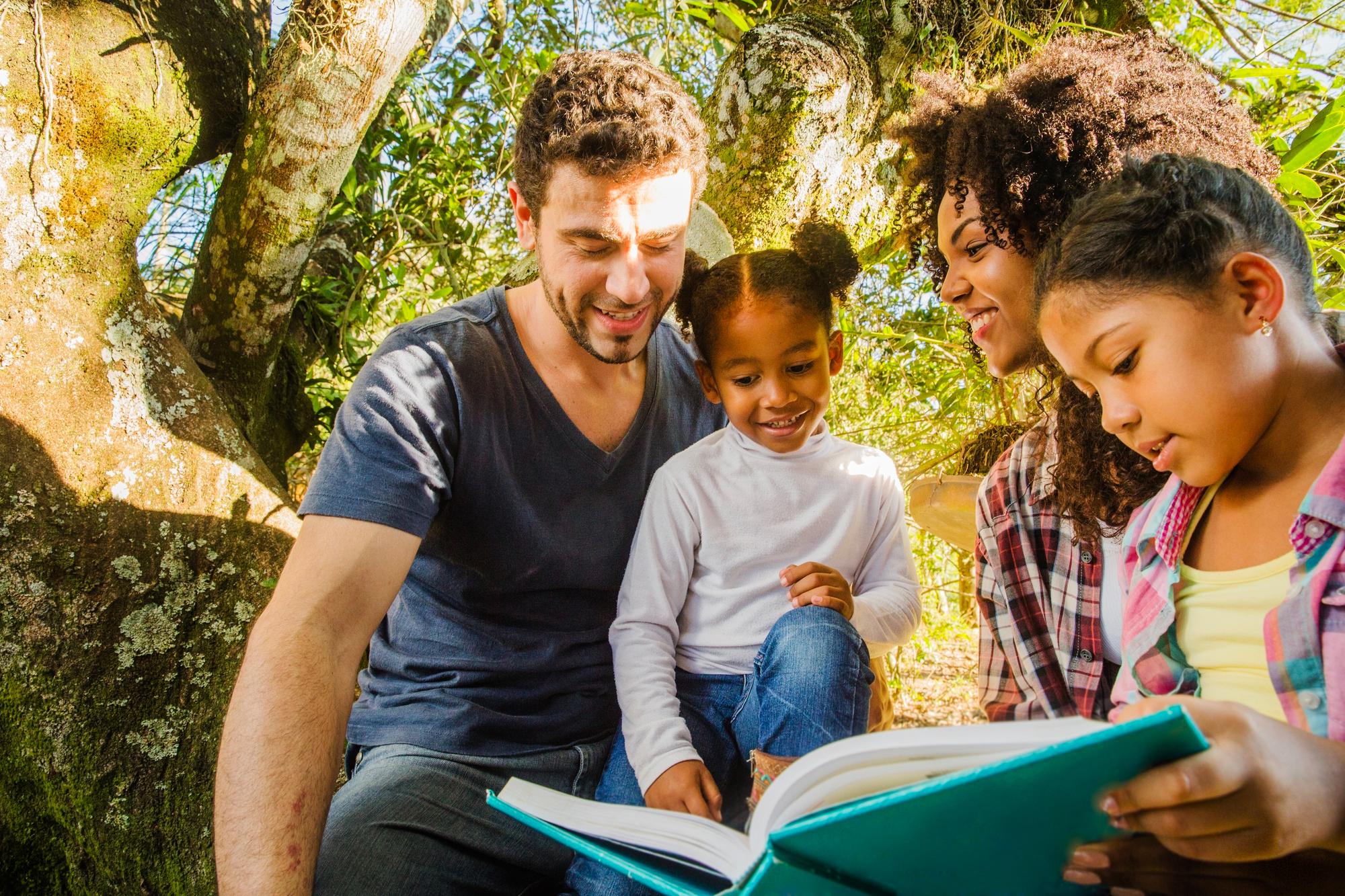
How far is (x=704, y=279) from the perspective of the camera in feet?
5.91

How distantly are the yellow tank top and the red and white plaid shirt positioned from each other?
0.28 m

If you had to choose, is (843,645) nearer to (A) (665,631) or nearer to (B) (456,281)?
(A) (665,631)

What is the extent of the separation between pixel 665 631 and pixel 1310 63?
78.4 inches

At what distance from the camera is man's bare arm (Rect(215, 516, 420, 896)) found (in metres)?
1.10

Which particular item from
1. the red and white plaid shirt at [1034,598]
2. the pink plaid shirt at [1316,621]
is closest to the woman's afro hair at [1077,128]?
the red and white plaid shirt at [1034,598]

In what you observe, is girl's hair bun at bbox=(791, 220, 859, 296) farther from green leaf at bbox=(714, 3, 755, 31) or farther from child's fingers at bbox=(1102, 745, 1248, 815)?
child's fingers at bbox=(1102, 745, 1248, 815)

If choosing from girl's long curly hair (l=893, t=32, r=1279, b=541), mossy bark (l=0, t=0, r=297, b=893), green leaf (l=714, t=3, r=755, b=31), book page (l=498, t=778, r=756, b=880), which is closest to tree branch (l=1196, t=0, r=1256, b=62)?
girl's long curly hair (l=893, t=32, r=1279, b=541)

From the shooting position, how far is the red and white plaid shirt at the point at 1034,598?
1524 mm

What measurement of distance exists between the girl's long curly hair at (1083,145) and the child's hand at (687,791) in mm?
840

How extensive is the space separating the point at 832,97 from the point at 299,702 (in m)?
2.00

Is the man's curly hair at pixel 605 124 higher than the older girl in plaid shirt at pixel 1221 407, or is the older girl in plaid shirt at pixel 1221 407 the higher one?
the man's curly hair at pixel 605 124

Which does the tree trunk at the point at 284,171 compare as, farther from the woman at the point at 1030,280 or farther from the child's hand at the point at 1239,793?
the child's hand at the point at 1239,793

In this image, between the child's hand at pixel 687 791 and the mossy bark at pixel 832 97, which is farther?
the mossy bark at pixel 832 97

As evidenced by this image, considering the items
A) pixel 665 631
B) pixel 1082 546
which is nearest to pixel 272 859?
pixel 665 631
